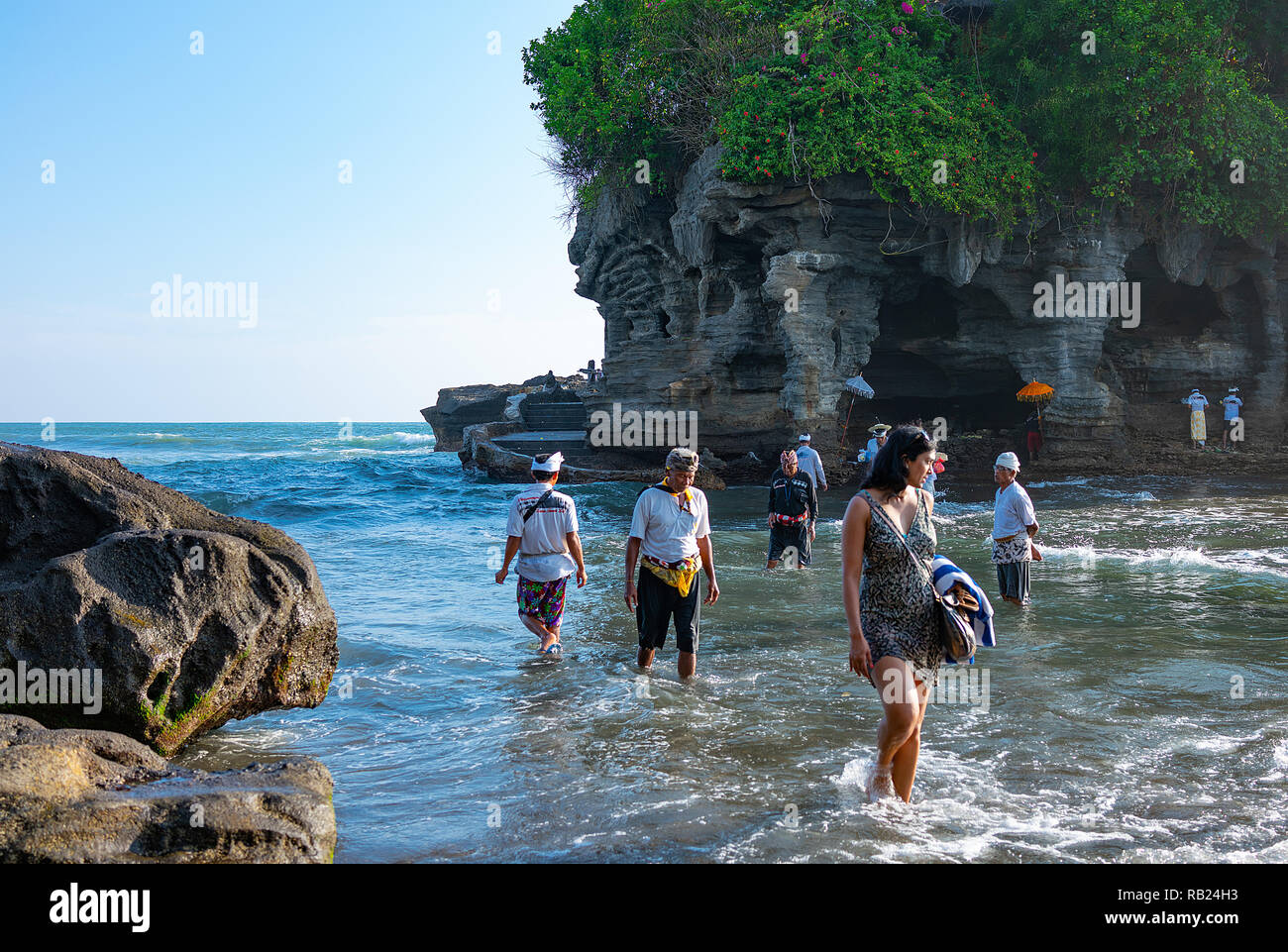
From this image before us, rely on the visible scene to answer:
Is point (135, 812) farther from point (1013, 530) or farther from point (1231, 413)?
point (1231, 413)

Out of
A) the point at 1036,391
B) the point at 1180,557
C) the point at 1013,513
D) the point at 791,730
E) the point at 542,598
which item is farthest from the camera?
the point at 1036,391

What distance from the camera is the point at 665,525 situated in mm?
6293

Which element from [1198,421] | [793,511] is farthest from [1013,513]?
[1198,421]

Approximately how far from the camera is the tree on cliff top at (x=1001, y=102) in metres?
19.1

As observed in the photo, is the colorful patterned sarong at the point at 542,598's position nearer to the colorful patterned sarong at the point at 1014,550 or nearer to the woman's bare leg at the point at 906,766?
the woman's bare leg at the point at 906,766

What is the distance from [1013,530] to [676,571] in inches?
154

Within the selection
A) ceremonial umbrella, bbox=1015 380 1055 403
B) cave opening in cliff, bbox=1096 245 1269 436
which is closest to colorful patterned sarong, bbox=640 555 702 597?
ceremonial umbrella, bbox=1015 380 1055 403

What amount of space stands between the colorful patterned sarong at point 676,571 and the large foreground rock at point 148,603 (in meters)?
2.20

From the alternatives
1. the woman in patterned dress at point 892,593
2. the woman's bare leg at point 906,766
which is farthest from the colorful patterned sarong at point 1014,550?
the woman in patterned dress at point 892,593

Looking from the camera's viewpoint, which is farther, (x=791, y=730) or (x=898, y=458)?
(x=791, y=730)

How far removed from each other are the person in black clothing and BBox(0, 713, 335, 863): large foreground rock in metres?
8.12

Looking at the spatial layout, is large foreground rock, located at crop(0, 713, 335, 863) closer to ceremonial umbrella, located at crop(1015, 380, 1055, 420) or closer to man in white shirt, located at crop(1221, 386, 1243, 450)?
ceremonial umbrella, located at crop(1015, 380, 1055, 420)

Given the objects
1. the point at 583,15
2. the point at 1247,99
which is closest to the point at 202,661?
the point at 1247,99
